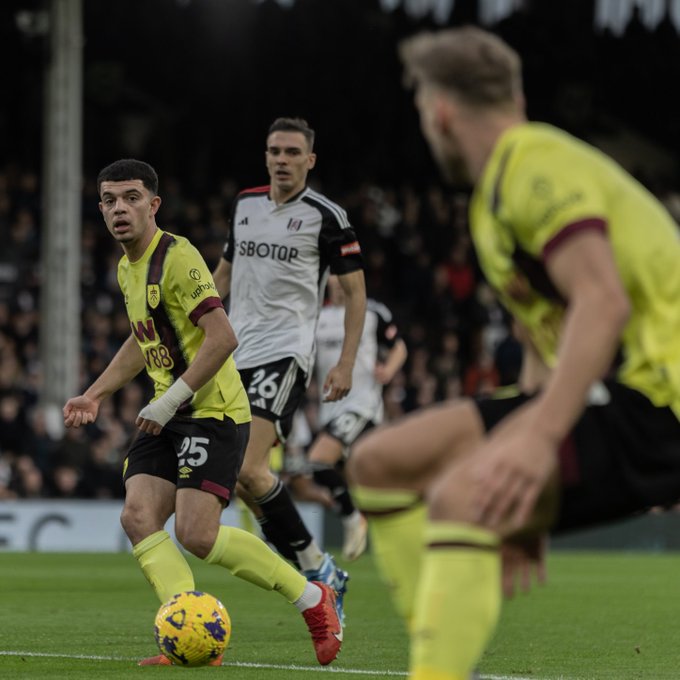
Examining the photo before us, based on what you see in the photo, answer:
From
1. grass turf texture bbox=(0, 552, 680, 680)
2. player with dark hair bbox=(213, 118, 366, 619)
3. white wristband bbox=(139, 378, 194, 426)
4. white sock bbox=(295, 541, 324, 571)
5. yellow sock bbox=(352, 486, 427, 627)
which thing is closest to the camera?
yellow sock bbox=(352, 486, 427, 627)

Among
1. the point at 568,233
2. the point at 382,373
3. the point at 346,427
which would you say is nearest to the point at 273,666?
the point at 568,233

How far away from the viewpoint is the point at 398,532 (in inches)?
163

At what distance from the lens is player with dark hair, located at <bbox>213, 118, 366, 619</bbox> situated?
839cm

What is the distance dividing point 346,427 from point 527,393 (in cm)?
995

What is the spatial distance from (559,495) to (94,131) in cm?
2175

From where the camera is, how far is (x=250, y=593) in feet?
36.2

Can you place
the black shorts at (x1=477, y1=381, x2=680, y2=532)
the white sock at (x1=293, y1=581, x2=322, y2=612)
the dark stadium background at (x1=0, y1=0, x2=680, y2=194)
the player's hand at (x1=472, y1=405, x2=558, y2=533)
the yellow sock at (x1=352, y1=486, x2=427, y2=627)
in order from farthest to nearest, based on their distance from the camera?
the dark stadium background at (x1=0, y1=0, x2=680, y2=194) < the white sock at (x1=293, y1=581, x2=322, y2=612) < the yellow sock at (x1=352, y1=486, x2=427, y2=627) < the black shorts at (x1=477, y1=381, x2=680, y2=532) < the player's hand at (x1=472, y1=405, x2=558, y2=533)

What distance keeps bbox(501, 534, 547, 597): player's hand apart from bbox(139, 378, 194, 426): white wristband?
275cm

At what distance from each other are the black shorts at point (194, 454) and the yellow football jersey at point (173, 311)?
0.19 ft

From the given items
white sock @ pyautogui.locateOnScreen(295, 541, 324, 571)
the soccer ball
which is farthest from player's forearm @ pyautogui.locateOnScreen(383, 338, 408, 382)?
the soccer ball

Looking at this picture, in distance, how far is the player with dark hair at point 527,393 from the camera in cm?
360

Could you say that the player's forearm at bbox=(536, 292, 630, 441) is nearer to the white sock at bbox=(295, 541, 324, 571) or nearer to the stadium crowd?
the white sock at bbox=(295, 541, 324, 571)

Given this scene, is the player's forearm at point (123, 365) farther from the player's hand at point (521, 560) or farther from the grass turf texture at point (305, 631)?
the player's hand at point (521, 560)

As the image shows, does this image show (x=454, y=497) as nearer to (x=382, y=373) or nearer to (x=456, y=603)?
(x=456, y=603)
